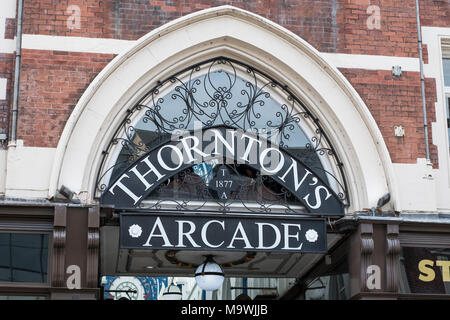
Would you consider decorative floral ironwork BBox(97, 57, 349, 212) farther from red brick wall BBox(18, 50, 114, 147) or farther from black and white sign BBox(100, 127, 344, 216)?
red brick wall BBox(18, 50, 114, 147)

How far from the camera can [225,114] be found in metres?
9.91

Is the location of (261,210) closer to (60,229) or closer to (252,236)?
(252,236)

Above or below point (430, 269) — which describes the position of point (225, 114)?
above

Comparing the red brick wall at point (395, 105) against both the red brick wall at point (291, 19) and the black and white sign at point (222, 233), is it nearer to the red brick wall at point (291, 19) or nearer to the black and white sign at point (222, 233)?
the red brick wall at point (291, 19)

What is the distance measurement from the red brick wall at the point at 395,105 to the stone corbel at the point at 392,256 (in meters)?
1.05

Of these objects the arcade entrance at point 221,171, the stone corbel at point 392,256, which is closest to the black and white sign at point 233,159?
the arcade entrance at point 221,171

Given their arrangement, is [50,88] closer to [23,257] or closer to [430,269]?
[23,257]

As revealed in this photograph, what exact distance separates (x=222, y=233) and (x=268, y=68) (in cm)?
226

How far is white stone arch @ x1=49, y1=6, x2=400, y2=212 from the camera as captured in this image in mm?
9500

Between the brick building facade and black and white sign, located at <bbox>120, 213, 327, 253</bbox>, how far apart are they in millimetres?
360

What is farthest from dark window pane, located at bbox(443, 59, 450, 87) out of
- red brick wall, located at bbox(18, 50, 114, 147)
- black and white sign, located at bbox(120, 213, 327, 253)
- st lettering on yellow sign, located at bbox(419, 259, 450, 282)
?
red brick wall, located at bbox(18, 50, 114, 147)

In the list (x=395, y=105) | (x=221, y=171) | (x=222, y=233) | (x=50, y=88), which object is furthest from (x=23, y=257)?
(x=395, y=105)

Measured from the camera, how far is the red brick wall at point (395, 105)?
32.8 feet

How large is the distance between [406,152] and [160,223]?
3286mm
